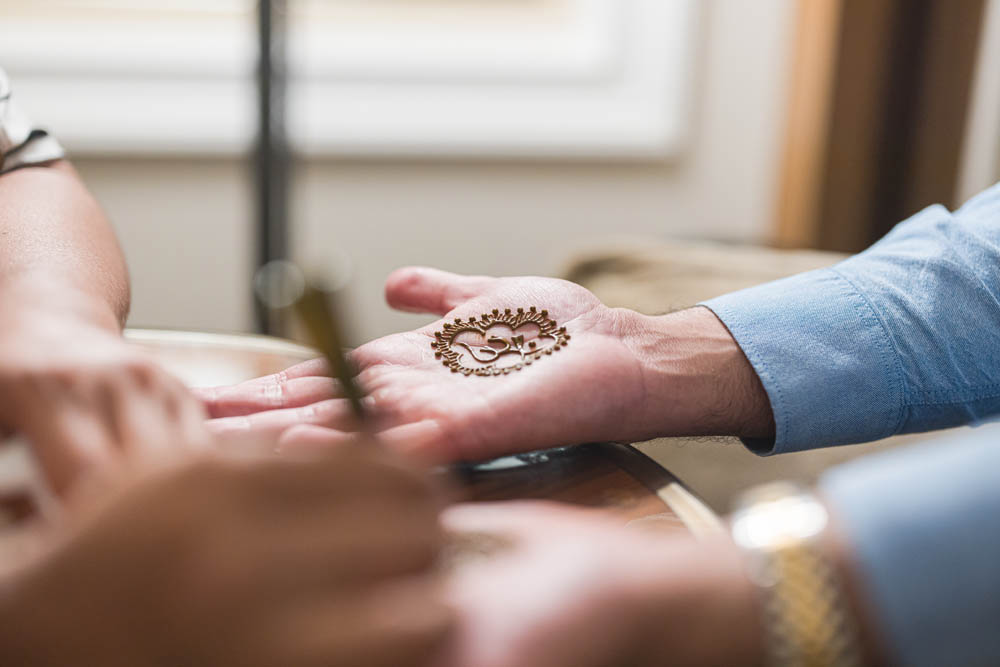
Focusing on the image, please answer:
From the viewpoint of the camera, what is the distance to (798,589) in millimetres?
344

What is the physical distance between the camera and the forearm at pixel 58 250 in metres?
0.53

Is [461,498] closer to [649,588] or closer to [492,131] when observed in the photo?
[649,588]

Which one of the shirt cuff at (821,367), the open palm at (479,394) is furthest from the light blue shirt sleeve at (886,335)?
the open palm at (479,394)

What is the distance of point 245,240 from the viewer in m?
1.88

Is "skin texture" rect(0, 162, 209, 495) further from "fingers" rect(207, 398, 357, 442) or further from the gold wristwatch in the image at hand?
the gold wristwatch

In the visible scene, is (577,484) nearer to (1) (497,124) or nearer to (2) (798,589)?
(2) (798,589)

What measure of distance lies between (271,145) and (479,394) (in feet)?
3.75

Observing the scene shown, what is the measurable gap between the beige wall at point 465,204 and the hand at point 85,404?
1.46 m

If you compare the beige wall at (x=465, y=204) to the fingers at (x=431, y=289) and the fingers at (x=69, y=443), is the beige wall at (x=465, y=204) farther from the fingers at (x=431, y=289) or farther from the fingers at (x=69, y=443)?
the fingers at (x=69, y=443)

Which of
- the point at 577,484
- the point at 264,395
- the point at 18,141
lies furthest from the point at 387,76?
the point at 577,484

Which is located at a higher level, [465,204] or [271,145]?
[271,145]

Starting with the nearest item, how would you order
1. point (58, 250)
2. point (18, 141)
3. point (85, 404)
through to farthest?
1. point (85, 404)
2. point (58, 250)
3. point (18, 141)

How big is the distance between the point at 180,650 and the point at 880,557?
25 centimetres

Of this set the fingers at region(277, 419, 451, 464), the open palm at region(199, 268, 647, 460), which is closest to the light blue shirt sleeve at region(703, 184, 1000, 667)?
the open palm at region(199, 268, 647, 460)
